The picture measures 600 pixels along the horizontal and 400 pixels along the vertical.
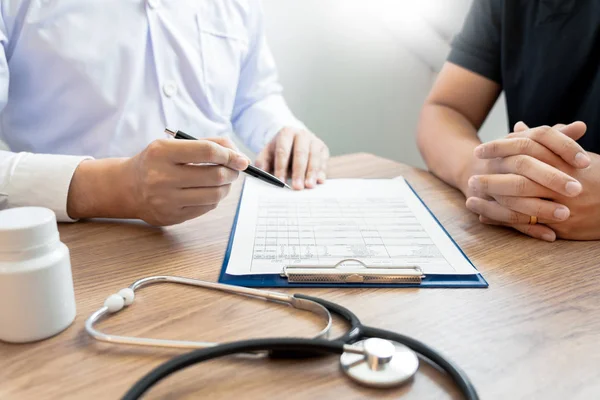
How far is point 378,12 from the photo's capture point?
1521mm

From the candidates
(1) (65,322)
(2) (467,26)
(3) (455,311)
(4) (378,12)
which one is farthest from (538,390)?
(4) (378,12)

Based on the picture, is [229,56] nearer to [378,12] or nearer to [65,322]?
[65,322]

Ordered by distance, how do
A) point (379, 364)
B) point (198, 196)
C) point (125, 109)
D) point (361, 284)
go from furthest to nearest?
point (125, 109) → point (198, 196) → point (361, 284) → point (379, 364)

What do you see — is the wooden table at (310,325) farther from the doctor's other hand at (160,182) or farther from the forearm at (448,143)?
the forearm at (448,143)

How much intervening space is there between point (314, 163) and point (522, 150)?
313 mm

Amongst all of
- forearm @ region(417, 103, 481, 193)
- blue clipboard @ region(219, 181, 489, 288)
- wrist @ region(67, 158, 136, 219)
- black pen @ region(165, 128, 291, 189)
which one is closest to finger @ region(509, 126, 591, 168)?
forearm @ region(417, 103, 481, 193)

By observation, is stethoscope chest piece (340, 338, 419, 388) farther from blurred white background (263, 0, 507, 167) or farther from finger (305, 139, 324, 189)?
blurred white background (263, 0, 507, 167)

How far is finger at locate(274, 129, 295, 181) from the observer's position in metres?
0.79

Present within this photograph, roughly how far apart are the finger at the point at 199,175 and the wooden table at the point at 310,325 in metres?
0.06

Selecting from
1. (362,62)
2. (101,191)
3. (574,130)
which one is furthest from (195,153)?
(362,62)

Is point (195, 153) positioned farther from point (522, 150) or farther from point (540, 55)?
point (540, 55)

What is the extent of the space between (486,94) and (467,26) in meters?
0.14

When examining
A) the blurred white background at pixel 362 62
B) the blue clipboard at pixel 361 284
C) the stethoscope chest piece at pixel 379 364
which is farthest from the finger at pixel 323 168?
the blurred white background at pixel 362 62

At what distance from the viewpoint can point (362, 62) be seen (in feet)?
5.05
